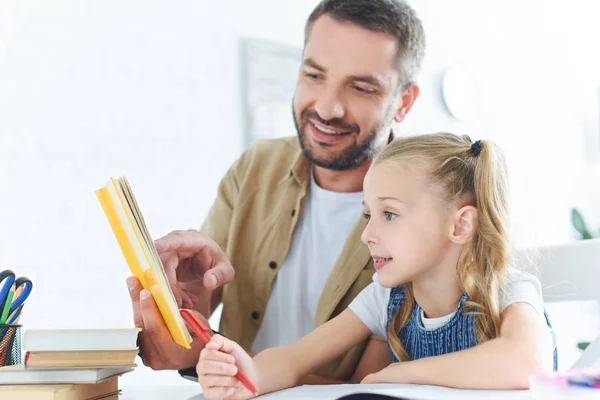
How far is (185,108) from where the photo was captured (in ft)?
9.39

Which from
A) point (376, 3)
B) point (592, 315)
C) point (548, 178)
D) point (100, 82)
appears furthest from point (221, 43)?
point (592, 315)

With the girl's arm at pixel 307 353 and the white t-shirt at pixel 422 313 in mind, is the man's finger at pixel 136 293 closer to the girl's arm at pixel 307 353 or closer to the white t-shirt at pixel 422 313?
the girl's arm at pixel 307 353

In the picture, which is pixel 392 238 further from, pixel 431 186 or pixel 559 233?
pixel 559 233

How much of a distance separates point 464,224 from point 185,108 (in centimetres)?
196

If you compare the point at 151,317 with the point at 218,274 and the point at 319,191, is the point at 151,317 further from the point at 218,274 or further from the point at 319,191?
the point at 319,191

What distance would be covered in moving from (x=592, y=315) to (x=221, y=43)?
2.21 m

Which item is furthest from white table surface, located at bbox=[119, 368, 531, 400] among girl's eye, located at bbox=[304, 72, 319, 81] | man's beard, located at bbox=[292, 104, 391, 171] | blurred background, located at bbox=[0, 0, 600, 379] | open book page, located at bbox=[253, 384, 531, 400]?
blurred background, located at bbox=[0, 0, 600, 379]

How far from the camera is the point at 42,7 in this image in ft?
8.23

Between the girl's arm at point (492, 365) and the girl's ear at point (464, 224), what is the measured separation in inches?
7.1

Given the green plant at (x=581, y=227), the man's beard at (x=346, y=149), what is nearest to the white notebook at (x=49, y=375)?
the man's beard at (x=346, y=149)

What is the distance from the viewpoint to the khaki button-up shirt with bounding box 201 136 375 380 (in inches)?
57.8

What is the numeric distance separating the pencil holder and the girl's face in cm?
51

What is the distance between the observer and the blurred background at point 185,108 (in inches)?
98.1

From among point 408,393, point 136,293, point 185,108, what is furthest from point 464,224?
point 185,108
